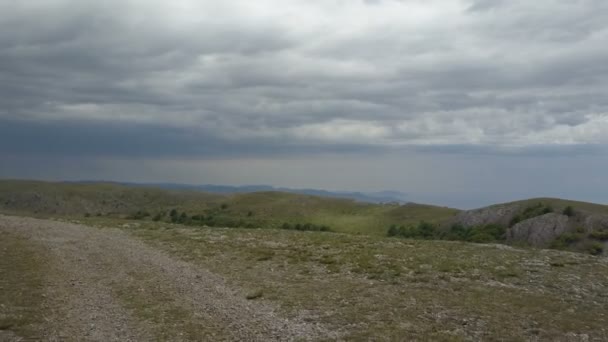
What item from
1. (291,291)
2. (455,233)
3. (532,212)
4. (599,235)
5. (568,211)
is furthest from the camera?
(455,233)

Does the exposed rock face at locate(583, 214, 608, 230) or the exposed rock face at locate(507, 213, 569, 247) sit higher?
the exposed rock face at locate(583, 214, 608, 230)

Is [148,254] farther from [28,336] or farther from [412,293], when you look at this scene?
[412,293]

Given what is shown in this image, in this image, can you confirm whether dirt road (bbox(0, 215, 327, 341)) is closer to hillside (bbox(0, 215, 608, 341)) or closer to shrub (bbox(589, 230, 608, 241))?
hillside (bbox(0, 215, 608, 341))

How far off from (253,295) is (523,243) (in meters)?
33.9

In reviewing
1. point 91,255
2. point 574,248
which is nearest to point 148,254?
point 91,255

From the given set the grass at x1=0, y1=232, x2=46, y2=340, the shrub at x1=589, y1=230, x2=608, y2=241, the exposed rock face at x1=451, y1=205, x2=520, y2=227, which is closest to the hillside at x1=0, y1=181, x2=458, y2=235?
the exposed rock face at x1=451, y1=205, x2=520, y2=227

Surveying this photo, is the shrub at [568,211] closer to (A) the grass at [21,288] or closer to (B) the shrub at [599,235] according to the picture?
(B) the shrub at [599,235]

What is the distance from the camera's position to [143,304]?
15508 millimetres

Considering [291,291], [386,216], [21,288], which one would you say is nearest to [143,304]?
[21,288]

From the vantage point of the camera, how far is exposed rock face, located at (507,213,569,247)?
41.7 meters

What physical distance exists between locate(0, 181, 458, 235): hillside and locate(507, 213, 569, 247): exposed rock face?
18.3 meters

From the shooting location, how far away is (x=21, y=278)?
723 inches

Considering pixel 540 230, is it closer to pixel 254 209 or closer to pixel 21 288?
pixel 21 288

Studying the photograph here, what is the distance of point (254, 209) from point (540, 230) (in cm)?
4924
